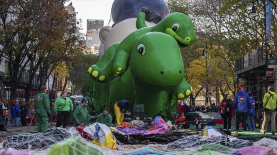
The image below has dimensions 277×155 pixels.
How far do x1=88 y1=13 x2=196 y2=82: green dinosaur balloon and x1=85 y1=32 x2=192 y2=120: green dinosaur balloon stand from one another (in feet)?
0.74

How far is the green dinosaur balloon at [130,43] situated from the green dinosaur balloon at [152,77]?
22 centimetres

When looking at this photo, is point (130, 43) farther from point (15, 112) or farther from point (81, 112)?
point (15, 112)

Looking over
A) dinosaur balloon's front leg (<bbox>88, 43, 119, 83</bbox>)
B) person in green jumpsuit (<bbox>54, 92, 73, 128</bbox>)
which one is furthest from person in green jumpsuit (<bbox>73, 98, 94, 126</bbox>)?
dinosaur balloon's front leg (<bbox>88, 43, 119, 83</bbox>)

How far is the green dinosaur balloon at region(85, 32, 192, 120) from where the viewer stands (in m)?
10.4

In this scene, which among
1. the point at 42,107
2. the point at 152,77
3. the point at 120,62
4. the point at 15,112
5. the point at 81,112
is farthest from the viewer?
the point at 15,112

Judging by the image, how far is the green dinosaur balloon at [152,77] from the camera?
10400 millimetres

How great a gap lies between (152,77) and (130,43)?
74.0 inches

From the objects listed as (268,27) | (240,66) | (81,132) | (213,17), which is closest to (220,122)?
(268,27)

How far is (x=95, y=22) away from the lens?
123 metres

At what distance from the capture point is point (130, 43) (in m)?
12.0

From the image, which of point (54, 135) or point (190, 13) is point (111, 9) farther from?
point (190, 13)

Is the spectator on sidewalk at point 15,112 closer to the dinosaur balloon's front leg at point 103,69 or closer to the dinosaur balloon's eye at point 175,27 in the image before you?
the dinosaur balloon's front leg at point 103,69

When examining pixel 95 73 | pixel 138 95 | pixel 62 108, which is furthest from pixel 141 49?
pixel 62 108

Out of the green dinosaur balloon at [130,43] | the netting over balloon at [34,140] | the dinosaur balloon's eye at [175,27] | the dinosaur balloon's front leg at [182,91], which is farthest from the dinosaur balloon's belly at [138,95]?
the netting over balloon at [34,140]
